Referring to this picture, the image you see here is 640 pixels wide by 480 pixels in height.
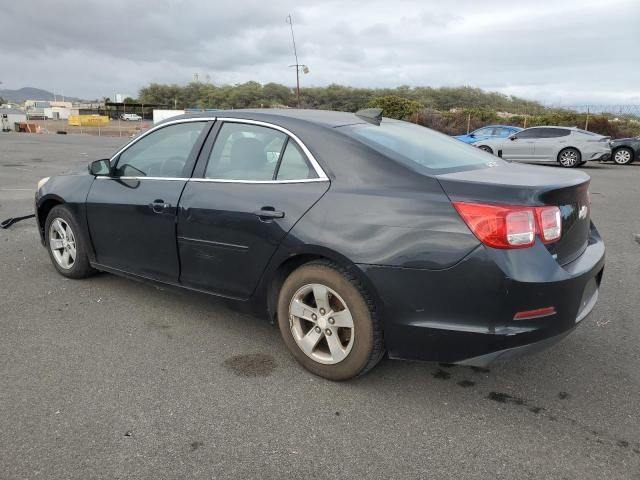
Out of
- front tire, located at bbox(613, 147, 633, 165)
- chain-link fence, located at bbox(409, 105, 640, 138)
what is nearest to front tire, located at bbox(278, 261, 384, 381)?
front tire, located at bbox(613, 147, 633, 165)

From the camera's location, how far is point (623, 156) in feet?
62.7

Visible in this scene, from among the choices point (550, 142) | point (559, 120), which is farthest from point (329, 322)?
point (559, 120)

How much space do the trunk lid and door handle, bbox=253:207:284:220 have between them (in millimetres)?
947

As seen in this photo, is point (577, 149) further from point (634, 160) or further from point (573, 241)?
point (573, 241)

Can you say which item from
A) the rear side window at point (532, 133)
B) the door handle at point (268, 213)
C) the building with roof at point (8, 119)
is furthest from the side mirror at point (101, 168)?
the building with roof at point (8, 119)

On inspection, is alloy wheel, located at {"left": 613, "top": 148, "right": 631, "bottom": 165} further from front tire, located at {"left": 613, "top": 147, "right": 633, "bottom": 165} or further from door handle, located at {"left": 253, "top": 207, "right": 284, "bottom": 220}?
door handle, located at {"left": 253, "top": 207, "right": 284, "bottom": 220}

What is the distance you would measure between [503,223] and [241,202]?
5.14ft

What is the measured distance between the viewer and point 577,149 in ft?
55.8

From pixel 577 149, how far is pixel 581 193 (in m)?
15.8

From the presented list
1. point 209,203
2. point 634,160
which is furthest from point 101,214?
point 634,160

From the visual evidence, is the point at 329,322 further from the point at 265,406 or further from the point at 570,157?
the point at 570,157

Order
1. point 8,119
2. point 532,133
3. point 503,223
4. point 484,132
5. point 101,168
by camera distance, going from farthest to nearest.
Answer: point 8,119, point 484,132, point 532,133, point 101,168, point 503,223

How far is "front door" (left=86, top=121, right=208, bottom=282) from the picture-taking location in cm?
371

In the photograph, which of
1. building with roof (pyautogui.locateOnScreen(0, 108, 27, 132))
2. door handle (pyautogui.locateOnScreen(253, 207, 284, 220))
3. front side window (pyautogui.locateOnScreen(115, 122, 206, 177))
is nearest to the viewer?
door handle (pyautogui.locateOnScreen(253, 207, 284, 220))
